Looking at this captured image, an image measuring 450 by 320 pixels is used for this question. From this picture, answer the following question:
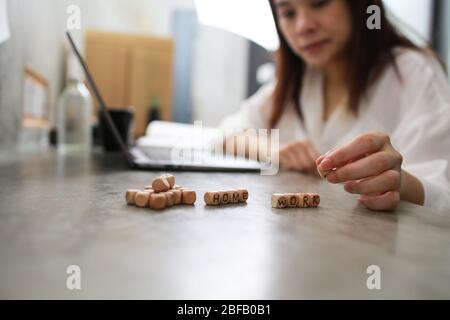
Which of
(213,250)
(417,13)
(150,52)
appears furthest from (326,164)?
(417,13)

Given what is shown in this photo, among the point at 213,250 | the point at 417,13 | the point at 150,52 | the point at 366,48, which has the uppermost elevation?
the point at 417,13

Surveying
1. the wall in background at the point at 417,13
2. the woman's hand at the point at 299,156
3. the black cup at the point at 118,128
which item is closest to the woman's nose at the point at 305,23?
the woman's hand at the point at 299,156

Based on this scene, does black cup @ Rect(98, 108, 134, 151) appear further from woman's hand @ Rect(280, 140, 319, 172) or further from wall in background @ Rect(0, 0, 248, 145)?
woman's hand @ Rect(280, 140, 319, 172)

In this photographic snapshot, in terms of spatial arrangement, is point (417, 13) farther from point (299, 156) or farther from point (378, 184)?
point (378, 184)

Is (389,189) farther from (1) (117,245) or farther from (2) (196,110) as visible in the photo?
(2) (196,110)

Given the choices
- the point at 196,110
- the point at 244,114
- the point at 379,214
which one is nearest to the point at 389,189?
the point at 379,214

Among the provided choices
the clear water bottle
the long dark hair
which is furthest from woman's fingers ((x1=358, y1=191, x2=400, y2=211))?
the clear water bottle

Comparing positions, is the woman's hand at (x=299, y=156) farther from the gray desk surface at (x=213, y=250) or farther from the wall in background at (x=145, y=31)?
the wall in background at (x=145, y=31)
